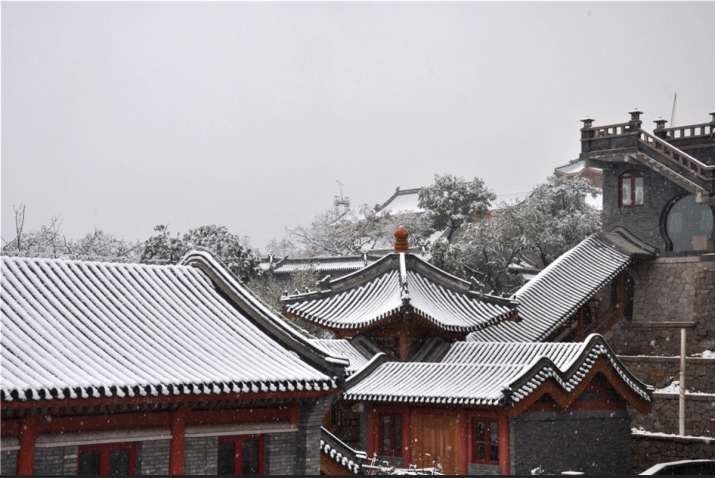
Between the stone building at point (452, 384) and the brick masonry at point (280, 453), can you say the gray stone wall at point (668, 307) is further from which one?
the brick masonry at point (280, 453)

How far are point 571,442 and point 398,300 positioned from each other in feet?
16.4

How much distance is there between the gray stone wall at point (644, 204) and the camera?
1273 inches

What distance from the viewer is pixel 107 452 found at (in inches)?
528

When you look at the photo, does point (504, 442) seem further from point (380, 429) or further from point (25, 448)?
point (25, 448)

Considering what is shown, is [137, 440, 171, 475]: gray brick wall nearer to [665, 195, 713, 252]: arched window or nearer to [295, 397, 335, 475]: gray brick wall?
[295, 397, 335, 475]: gray brick wall

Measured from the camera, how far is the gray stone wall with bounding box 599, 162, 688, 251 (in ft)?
106

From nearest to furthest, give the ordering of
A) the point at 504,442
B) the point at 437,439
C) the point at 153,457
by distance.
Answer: the point at 153,457 < the point at 504,442 < the point at 437,439

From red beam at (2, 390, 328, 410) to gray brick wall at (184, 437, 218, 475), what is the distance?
844 millimetres

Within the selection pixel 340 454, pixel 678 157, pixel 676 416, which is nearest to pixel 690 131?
pixel 678 157

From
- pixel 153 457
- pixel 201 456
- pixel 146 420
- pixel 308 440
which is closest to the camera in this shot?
pixel 146 420

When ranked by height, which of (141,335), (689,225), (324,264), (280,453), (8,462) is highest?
(689,225)

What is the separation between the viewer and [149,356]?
13.8m

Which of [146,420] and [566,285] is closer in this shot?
[146,420]

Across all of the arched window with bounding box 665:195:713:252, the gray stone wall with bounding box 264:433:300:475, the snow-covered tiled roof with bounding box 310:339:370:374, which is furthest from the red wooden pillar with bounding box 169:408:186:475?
the arched window with bounding box 665:195:713:252
